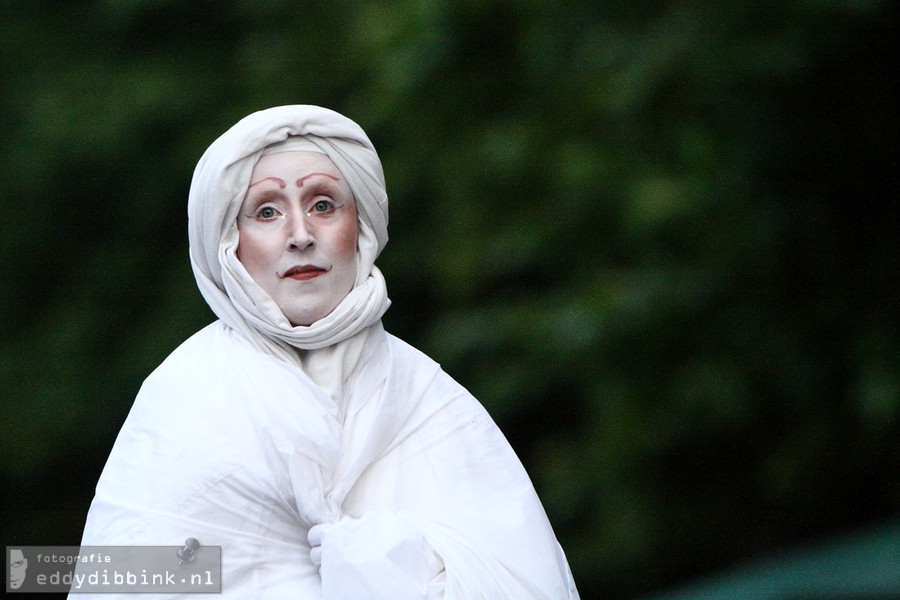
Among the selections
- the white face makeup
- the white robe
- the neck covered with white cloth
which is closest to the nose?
the white face makeup

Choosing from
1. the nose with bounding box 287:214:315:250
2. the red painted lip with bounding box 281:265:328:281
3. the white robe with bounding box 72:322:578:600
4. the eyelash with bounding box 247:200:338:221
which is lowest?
the white robe with bounding box 72:322:578:600

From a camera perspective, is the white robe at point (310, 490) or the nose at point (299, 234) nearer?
the white robe at point (310, 490)

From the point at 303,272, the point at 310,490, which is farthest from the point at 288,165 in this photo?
the point at 310,490

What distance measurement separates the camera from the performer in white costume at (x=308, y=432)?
3.54 meters

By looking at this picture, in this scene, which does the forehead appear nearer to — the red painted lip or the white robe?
the red painted lip

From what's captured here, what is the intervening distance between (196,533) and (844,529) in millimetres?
4166

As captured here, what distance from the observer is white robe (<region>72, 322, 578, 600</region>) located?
11.6 ft

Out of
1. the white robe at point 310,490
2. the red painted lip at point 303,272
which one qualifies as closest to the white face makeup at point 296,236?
the red painted lip at point 303,272

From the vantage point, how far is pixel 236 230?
12.2 feet

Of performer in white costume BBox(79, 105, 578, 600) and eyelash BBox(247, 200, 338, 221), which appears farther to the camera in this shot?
eyelash BBox(247, 200, 338, 221)

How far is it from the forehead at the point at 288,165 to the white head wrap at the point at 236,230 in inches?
0.6

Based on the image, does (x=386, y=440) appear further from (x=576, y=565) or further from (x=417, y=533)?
(x=576, y=565)

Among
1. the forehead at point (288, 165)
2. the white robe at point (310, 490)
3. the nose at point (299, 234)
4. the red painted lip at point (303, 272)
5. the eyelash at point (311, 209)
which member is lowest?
the white robe at point (310, 490)

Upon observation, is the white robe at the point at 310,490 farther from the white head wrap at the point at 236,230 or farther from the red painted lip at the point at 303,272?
the red painted lip at the point at 303,272
